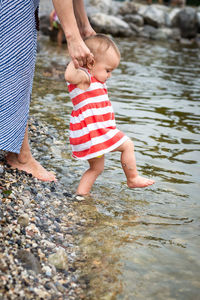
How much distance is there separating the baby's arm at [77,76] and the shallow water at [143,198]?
952 mm

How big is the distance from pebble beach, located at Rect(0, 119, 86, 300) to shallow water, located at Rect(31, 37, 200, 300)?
97 mm

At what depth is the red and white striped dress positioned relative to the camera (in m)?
3.06

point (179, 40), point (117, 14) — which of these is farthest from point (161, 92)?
point (117, 14)

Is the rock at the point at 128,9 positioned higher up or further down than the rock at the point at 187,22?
higher up

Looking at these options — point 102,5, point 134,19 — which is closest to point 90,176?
point 134,19

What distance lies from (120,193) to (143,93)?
4.07 meters

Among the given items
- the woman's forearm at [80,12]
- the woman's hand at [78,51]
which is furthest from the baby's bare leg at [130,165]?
the woman's forearm at [80,12]

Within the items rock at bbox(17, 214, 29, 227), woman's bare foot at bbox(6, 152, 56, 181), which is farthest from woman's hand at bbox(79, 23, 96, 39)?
rock at bbox(17, 214, 29, 227)

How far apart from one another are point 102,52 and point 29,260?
159 centimetres

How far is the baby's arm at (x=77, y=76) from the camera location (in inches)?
113

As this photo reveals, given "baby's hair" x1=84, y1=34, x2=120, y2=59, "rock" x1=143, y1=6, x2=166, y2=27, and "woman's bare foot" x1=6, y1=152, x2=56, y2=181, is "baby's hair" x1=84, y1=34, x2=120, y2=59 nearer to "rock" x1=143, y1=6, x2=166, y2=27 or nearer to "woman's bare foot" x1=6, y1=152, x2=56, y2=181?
"woman's bare foot" x1=6, y1=152, x2=56, y2=181

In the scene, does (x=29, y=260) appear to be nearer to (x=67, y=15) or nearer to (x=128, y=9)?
(x=67, y=15)

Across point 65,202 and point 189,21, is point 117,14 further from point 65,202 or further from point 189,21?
point 65,202

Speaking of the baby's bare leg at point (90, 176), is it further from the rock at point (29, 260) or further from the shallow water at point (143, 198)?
the rock at point (29, 260)
